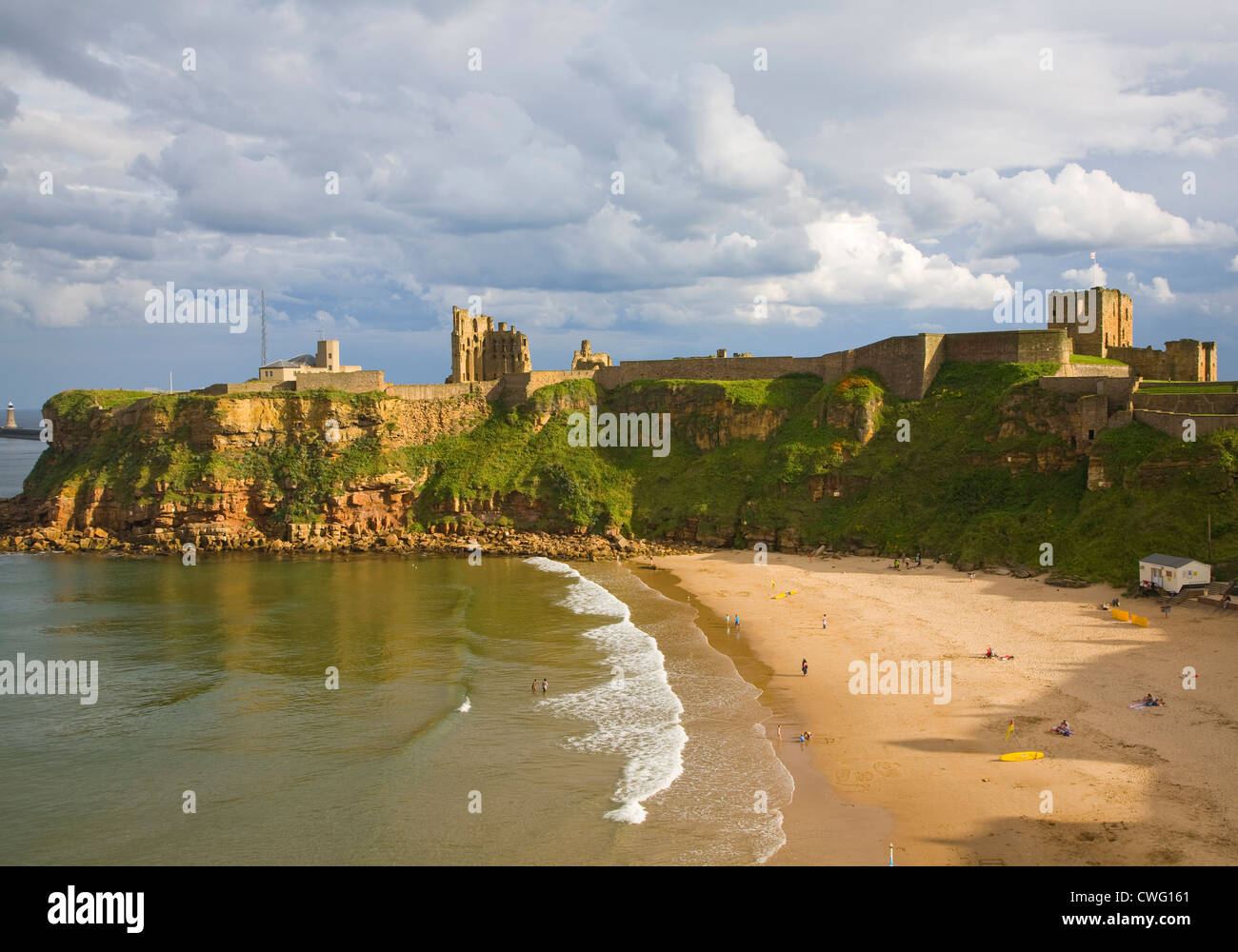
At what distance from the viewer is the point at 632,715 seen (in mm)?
27344

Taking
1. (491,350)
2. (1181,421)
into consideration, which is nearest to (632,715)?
(1181,421)

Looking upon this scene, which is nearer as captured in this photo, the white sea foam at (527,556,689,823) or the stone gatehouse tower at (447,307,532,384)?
the white sea foam at (527,556,689,823)

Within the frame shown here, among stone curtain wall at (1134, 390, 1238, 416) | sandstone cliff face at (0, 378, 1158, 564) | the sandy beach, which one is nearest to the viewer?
the sandy beach

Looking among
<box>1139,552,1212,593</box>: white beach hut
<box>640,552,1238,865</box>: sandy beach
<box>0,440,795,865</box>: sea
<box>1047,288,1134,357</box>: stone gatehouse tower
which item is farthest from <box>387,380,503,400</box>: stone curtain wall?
<box>1139,552,1212,593</box>: white beach hut

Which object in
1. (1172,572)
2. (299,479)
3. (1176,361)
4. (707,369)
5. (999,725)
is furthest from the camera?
(707,369)

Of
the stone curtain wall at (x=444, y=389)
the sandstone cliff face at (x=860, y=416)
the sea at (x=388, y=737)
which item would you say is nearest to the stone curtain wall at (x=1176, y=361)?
the sandstone cliff face at (x=860, y=416)

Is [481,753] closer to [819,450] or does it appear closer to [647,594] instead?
[647,594]

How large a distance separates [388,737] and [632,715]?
7.32 m

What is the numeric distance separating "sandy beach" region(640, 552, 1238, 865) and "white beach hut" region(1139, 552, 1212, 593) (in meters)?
1.05

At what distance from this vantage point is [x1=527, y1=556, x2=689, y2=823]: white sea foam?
73.2 ft

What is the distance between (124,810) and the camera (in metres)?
21.7

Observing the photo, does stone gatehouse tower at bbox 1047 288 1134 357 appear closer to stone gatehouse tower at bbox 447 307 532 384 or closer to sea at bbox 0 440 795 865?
sea at bbox 0 440 795 865

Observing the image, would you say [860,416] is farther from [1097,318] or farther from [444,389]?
[444,389]
